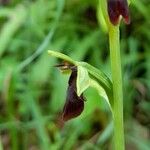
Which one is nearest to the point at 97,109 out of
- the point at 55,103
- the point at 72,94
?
the point at 55,103

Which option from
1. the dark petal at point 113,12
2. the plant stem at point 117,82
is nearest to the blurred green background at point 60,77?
the plant stem at point 117,82

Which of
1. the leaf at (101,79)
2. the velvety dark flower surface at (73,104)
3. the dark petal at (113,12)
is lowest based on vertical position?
the velvety dark flower surface at (73,104)

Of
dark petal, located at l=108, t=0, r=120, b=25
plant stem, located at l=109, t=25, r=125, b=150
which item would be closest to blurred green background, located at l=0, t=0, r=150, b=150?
plant stem, located at l=109, t=25, r=125, b=150

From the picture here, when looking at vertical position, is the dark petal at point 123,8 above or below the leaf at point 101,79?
above

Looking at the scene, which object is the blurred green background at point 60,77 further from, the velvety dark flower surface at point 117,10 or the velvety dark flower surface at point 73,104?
the velvety dark flower surface at point 117,10

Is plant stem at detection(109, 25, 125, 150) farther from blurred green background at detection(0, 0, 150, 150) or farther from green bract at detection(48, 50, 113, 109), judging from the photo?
blurred green background at detection(0, 0, 150, 150)
